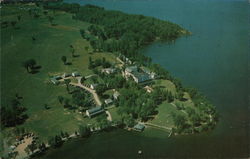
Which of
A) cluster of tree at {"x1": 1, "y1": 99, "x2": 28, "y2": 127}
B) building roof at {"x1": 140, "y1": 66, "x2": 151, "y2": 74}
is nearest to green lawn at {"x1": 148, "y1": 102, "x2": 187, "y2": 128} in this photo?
building roof at {"x1": 140, "y1": 66, "x2": 151, "y2": 74}

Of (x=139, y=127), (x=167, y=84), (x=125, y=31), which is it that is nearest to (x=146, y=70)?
(x=167, y=84)

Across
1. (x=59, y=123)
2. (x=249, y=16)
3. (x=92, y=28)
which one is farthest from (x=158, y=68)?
(x=249, y=16)

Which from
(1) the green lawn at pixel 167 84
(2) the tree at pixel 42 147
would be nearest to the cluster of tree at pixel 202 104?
(1) the green lawn at pixel 167 84

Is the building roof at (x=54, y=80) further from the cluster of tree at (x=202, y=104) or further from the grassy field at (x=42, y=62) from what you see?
the cluster of tree at (x=202, y=104)

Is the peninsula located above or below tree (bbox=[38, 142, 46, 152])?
above

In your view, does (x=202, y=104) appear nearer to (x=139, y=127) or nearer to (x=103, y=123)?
(x=139, y=127)

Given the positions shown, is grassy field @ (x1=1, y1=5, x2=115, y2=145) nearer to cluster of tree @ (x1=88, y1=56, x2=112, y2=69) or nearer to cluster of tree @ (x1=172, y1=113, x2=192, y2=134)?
cluster of tree @ (x1=88, y1=56, x2=112, y2=69)
